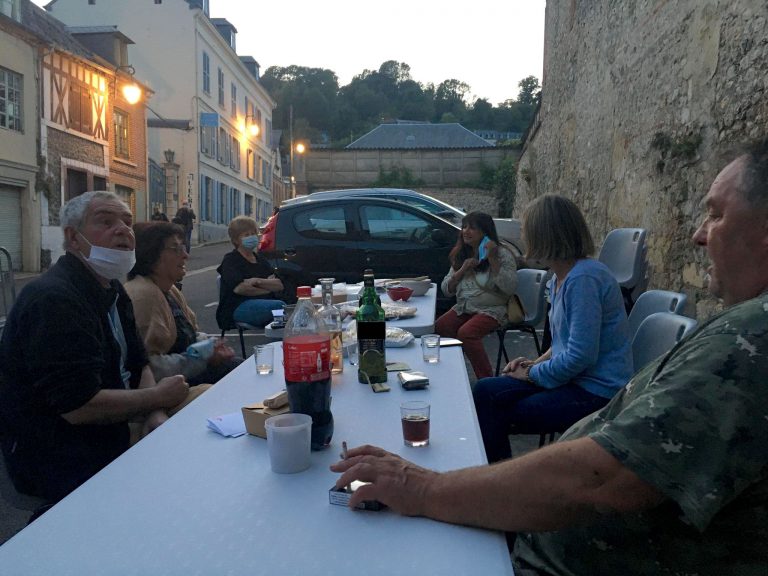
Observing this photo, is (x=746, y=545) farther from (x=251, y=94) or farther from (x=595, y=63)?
(x=251, y=94)

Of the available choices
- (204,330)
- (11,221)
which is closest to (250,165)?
(11,221)

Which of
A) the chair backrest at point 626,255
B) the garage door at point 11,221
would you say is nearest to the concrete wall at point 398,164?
the garage door at point 11,221

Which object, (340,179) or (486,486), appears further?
(340,179)

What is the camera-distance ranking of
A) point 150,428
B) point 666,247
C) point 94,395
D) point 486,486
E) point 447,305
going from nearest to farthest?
1. point 486,486
2. point 94,395
3. point 150,428
4. point 666,247
5. point 447,305

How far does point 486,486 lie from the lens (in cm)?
129

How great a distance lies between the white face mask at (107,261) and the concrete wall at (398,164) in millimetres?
26560

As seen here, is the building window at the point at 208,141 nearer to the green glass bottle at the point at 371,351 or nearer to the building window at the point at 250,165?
the building window at the point at 250,165

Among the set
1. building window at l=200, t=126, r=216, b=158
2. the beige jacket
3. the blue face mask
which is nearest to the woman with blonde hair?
the blue face mask

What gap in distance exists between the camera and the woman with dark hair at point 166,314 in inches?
121

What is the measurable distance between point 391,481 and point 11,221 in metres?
17.1

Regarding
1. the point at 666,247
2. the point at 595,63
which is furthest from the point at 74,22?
the point at 666,247

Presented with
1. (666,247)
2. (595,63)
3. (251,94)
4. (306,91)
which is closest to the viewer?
(666,247)

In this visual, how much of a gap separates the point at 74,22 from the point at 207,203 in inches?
381

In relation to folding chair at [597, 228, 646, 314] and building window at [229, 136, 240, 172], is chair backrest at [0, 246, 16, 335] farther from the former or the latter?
building window at [229, 136, 240, 172]
